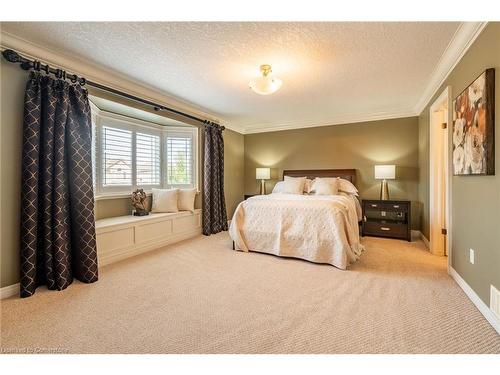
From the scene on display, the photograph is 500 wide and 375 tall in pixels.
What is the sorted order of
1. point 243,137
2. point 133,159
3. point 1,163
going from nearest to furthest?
point 1,163, point 133,159, point 243,137

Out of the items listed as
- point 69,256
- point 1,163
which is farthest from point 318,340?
point 1,163

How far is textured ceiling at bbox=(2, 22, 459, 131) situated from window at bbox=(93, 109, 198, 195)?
105 centimetres

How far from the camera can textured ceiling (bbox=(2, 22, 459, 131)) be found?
200 centimetres

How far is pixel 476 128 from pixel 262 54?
1.97m

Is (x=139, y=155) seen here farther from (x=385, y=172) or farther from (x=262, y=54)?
(x=385, y=172)

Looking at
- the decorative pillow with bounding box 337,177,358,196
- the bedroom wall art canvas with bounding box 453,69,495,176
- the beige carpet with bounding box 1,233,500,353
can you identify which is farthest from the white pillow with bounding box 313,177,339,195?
the bedroom wall art canvas with bounding box 453,69,495,176

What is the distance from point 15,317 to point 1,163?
51.0 inches

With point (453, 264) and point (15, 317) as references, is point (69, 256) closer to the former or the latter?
point (15, 317)

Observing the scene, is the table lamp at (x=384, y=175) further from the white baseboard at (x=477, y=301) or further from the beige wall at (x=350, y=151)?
the white baseboard at (x=477, y=301)

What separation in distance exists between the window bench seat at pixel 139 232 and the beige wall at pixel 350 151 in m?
2.09

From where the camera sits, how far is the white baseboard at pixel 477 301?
1.61m

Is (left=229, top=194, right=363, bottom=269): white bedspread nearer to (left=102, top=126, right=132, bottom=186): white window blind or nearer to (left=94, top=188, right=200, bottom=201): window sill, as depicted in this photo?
(left=94, top=188, right=200, bottom=201): window sill

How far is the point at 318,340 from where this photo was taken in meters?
1.49
